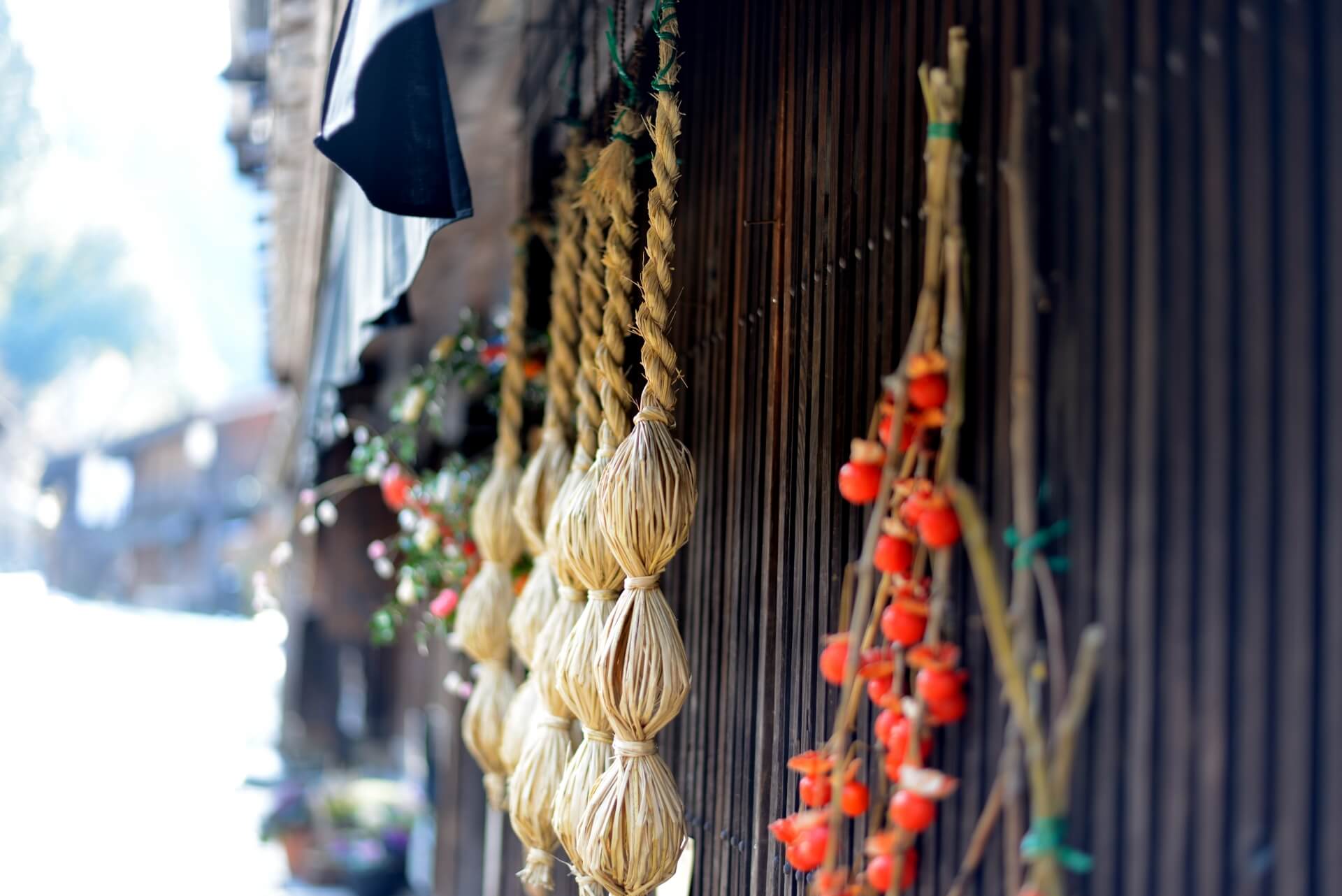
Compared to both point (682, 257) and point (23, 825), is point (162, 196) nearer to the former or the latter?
point (23, 825)

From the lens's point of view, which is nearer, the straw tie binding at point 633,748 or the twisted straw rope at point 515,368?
the straw tie binding at point 633,748

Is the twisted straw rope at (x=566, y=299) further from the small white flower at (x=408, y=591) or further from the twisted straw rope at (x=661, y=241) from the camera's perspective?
the small white flower at (x=408, y=591)

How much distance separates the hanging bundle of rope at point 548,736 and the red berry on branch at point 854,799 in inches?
25.7

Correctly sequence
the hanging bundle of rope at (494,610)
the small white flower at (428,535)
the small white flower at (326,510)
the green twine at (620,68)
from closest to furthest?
the green twine at (620,68) → the hanging bundle of rope at (494,610) → the small white flower at (428,535) → the small white flower at (326,510)

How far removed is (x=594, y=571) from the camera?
1382 mm

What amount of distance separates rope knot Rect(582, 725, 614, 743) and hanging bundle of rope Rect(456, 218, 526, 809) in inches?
23.0

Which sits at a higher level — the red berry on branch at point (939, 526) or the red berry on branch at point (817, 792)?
the red berry on branch at point (939, 526)

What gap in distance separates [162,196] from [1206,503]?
24.5 meters

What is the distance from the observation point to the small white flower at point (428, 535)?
7.89ft

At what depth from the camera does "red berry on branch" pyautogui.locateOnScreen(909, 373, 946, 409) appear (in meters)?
0.88

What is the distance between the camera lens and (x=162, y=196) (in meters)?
22.2

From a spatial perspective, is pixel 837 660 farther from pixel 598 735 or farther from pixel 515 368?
pixel 515 368

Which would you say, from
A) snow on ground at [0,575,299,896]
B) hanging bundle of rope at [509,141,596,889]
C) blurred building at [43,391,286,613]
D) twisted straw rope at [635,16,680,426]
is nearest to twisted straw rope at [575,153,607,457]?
hanging bundle of rope at [509,141,596,889]

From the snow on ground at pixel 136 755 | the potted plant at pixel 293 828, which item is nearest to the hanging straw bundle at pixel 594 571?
the potted plant at pixel 293 828
